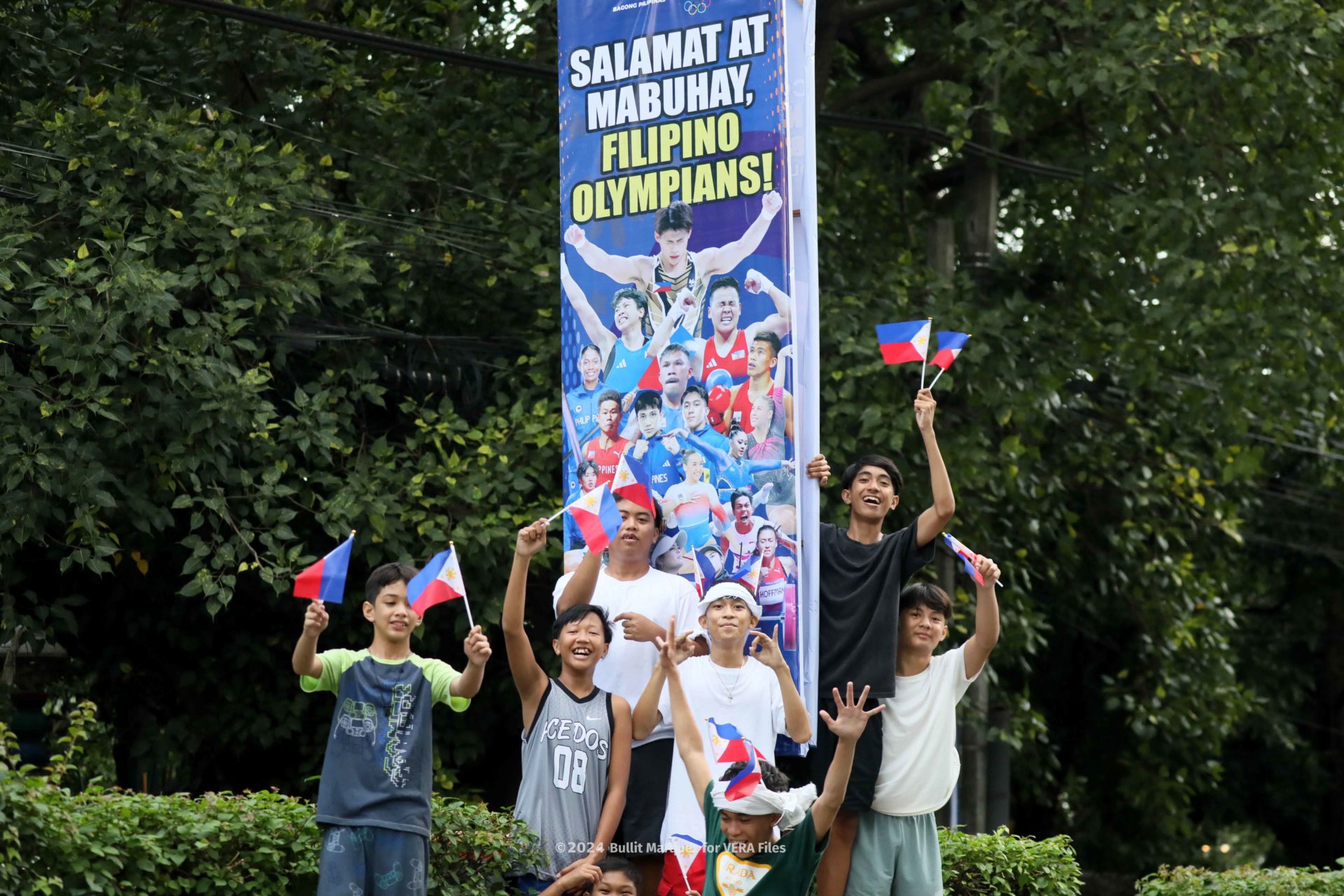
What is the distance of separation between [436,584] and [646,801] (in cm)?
114

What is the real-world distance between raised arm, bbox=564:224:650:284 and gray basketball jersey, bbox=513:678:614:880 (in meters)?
1.82

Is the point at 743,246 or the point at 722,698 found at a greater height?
the point at 743,246

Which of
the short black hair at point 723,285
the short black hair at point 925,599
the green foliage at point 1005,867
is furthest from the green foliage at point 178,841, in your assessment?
the short black hair at point 723,285

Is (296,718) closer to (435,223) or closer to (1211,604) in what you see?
(435,223)

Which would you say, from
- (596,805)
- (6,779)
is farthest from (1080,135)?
(6,779)

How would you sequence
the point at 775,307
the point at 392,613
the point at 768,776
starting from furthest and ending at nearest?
the point at 775,307
the point at 392,613
the point at 768,776

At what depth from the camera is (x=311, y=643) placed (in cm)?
585

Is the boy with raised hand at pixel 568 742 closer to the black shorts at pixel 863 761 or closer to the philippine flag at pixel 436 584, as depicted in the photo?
the philippine flag at pixel 436 584

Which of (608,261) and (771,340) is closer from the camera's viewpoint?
(771,340)

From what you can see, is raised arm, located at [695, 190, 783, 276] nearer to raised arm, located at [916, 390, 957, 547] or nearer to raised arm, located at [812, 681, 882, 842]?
raised arm, located at [916, 390, 957, 547]

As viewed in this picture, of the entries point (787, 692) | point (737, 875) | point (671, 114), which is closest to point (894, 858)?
point (787, 692)

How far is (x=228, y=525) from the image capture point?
9312 mm

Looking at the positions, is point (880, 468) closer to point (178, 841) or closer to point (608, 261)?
point (608, 261)

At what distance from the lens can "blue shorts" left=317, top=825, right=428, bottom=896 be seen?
577 centimetres
